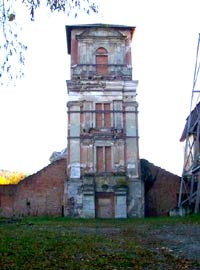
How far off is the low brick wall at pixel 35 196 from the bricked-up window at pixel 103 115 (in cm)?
499

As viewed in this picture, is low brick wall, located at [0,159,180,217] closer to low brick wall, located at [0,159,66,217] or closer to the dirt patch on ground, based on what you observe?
low brick wall, located at [0,159,66,217]

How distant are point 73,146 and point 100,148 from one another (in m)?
2.02

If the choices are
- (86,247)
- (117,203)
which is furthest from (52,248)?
(117,203)

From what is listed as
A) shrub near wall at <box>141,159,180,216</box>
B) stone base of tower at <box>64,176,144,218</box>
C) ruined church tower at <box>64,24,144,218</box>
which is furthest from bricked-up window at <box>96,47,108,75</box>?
stone base of tower at <box>64,176,144,218</box>

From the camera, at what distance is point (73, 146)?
106 feet

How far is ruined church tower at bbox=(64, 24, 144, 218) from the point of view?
1233 inches

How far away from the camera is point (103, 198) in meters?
31.5

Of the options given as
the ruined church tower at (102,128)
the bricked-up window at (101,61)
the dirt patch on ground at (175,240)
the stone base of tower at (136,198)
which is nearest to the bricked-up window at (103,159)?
the ruined church tower at (102,128)

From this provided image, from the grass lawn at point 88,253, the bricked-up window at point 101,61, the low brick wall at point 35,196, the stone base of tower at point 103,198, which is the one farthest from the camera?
the bricked-up window at point 101,61

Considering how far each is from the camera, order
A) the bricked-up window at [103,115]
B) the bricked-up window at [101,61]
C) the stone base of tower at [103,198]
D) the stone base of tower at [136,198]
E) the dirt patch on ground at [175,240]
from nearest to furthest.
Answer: the dirt patch on ground at [175,240]
the stone base of tower at [103,198]
the stone base of tower at [136,198]
the bricked-up window at [103,115]
the bricked-up window at [101,61]

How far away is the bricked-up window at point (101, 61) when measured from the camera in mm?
33844

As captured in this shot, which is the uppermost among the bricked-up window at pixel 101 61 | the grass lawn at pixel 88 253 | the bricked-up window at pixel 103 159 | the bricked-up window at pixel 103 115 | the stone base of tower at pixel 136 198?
the bricked-up window at pixel 101 61

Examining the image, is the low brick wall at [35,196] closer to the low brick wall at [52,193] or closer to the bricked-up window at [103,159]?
the low brick wall at [52,193]

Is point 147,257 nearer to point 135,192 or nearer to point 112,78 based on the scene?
point 135,192
